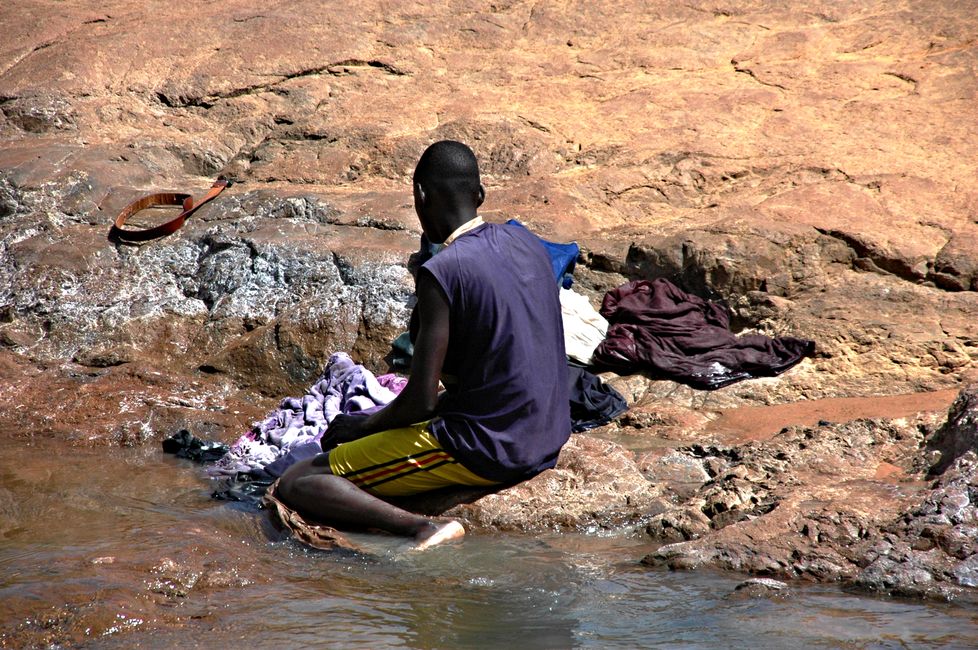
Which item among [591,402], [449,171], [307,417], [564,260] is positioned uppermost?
[449,171]

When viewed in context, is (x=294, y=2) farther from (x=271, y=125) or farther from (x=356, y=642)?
(x=356, y=642)

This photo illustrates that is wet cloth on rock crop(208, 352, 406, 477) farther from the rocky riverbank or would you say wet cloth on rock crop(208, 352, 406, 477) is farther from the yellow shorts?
the yellow shorts

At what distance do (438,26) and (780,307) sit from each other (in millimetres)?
5680

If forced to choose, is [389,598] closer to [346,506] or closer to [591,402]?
[346,506]

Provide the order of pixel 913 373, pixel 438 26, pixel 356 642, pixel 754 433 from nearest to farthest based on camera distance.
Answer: pixel 356 642, pixel 754 433, pixel 913 373, pixel 438 26

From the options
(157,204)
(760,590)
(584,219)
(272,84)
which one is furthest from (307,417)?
(272,84)

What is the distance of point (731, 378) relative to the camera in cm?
618

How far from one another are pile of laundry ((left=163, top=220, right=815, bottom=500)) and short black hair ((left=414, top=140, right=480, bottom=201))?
1.78m

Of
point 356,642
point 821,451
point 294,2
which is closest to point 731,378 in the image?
point 821,451

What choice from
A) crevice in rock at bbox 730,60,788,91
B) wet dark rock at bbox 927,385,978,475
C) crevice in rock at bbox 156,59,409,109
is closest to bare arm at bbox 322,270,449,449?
wet dark rock at bbox 927,385,978,475

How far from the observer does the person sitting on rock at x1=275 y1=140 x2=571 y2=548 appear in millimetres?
3660

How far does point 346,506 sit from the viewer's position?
3906mm

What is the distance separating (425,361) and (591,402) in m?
2.25

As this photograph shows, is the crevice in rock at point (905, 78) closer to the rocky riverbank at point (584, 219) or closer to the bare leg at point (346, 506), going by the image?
the rocky riverbank at point (584, 219)
